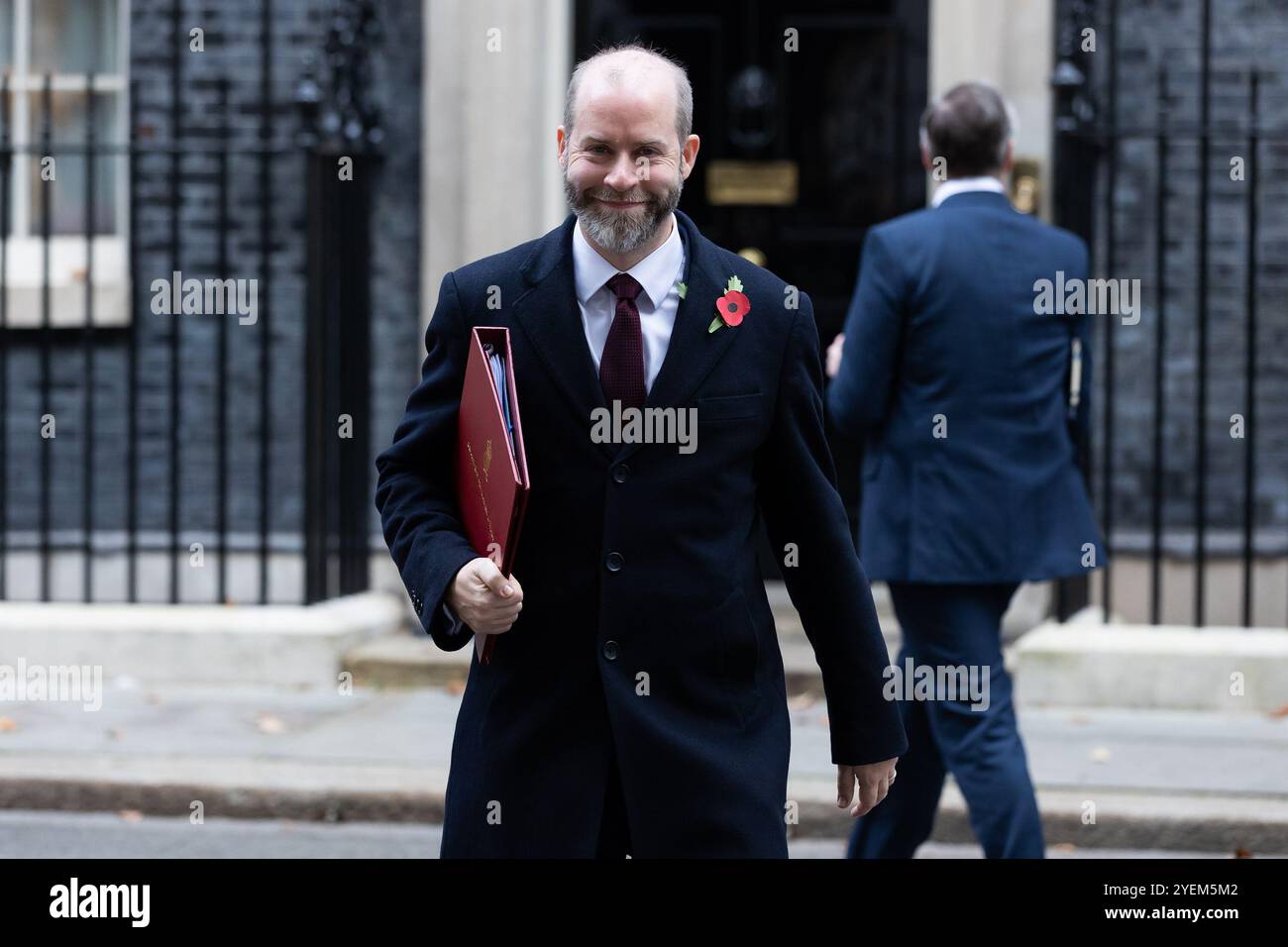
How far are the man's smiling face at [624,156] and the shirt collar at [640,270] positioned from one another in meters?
0.08

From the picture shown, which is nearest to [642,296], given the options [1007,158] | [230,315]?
[1007,158]

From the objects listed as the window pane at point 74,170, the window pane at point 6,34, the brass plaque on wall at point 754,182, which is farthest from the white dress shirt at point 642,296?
the window pane at point 6,34

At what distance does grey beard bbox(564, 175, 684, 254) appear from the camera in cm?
288

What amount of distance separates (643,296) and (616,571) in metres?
0.42

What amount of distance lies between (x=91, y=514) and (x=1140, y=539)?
449 cm

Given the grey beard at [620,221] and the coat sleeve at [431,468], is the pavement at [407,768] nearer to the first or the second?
the coat sleeve at [431,468]

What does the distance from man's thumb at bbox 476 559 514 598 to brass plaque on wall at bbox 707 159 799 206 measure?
6113 millimetres

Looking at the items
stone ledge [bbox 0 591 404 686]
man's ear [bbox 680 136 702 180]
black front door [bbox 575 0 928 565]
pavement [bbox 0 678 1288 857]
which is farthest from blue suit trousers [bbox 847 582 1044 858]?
black front door [bbox 575 0 928 565]

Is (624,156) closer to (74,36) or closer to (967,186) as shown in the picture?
(967,186)

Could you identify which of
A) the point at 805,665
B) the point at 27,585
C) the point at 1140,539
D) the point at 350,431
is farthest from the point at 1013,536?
the point at 27,585

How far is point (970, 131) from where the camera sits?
16.4ft

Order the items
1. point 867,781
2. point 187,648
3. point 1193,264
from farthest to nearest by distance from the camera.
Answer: point 1193,264 < point 187,648 < point 867,781

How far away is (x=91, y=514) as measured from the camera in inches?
333
